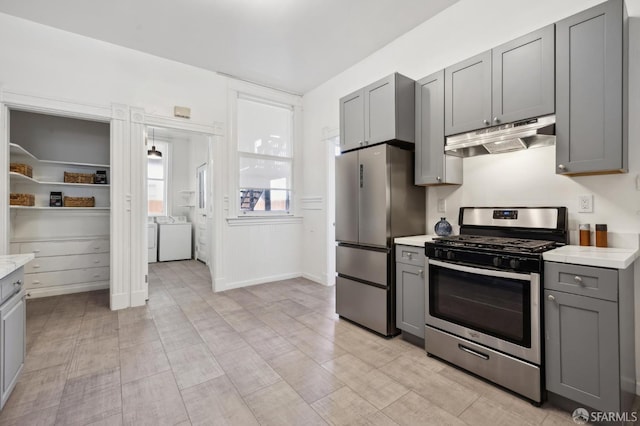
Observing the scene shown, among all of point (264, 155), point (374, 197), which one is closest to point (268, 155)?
point (264, 155)

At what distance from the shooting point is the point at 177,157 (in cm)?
758

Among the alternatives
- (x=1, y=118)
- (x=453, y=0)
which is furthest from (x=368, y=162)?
(x=1, y=118)

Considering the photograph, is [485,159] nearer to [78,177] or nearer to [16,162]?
[78,177]

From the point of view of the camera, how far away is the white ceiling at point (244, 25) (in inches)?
116

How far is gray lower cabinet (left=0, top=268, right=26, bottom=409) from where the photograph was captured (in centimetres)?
173

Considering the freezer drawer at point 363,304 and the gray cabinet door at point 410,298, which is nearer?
the gray cabinet door at point 410,298

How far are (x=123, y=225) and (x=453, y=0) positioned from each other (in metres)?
4.41

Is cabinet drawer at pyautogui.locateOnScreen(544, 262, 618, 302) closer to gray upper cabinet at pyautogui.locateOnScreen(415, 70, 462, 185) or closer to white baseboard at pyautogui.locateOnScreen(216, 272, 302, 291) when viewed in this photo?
gray upper cabinet at pyautogui.locateOnScreen(415, 70, 462, 185)

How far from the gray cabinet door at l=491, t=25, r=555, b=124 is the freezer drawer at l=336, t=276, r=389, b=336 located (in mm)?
1794

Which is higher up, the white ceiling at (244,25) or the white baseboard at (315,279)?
the white ceiling at (244,25)

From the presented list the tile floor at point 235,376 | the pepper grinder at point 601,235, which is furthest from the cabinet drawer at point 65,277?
the pepper grinder at point 601,235

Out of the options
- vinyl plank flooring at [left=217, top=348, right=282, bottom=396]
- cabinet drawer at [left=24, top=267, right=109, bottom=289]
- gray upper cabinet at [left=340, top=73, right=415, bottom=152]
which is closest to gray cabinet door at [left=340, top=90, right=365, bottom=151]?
gray upper cabinet at [left=340, top=73, right=415, bottom=152]

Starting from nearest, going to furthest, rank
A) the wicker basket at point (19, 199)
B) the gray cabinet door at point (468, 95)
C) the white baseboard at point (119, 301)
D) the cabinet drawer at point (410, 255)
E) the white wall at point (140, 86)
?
the gray cabinet door at point (468, 95), the cabinet drawer at point (410, 255), the white wall at point (140, 86), the white baseboard at point (119, 301), the wicker basket at point (19, 199)

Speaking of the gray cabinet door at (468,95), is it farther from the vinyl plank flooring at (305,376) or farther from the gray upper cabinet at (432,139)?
the vinyl plank flooring at (305,376)
